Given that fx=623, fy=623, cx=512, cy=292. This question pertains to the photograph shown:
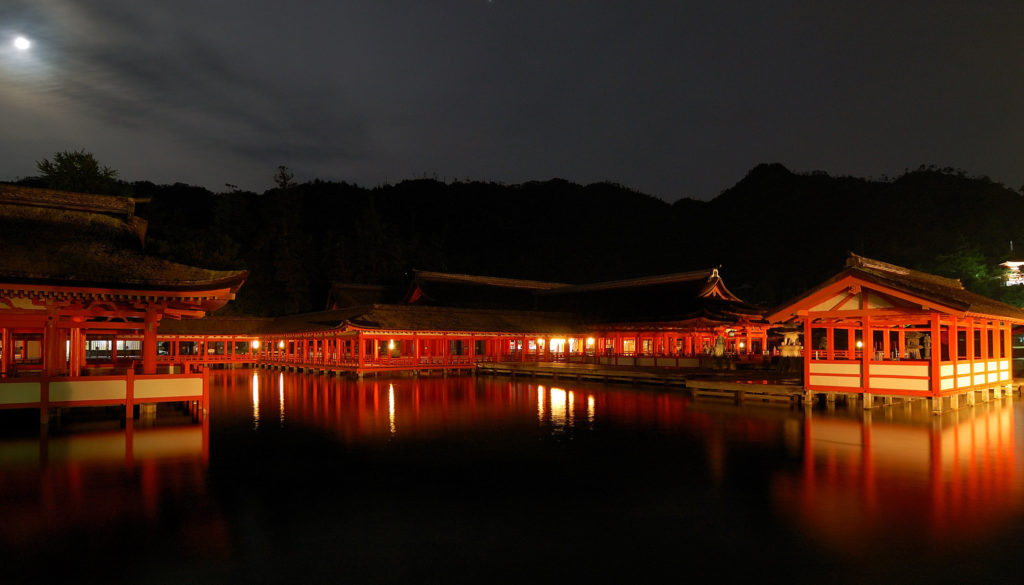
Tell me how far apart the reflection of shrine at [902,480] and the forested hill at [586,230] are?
1266 inches

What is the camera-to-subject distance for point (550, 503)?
8.26 m

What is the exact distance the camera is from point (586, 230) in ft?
285

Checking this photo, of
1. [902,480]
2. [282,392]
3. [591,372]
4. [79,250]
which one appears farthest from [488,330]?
[902,480]

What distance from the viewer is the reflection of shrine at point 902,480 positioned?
728 centimetres

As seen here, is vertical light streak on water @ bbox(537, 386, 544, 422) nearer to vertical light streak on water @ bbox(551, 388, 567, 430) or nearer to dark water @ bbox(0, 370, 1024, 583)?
vertical light streak on water @ bbox(551, 388, 567, 430)

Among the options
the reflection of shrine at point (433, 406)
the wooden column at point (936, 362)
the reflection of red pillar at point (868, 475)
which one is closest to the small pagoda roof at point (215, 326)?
the reflection of shrine at point (433, 406)

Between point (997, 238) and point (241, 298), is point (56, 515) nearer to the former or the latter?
point (241, 298)

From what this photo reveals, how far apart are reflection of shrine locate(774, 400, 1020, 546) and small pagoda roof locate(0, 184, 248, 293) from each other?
13.0 meters

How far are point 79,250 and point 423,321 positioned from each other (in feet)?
65.6

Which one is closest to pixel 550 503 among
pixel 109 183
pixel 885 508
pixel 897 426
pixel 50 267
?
pixel 885 508

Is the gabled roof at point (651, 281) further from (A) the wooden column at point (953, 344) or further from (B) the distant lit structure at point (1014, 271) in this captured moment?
(A) the wooden column at point (953, 344)

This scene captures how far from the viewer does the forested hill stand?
2120 inches

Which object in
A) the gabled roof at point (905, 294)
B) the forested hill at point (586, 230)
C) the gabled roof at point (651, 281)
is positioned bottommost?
the gabled roof at point (905, 294)

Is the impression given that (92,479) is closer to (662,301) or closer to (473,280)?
(662,301)
